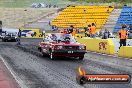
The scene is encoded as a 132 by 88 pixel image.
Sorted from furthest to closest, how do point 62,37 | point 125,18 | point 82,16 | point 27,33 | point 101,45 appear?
point 82,16 → point 125,18 → point 27,33 → point 101,45 → point 62,37

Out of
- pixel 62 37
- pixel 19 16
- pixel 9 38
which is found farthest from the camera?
pixel 19 16

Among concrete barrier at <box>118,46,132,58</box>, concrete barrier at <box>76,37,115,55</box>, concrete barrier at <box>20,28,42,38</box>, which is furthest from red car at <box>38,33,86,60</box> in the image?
concrete barrier at <box>20,28,42,38</box>

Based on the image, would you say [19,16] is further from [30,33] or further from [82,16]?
[30,33]

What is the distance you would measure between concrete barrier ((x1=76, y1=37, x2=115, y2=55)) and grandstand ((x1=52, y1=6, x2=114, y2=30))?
92.7ft

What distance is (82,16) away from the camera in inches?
2405

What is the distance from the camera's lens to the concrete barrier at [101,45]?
24.2 meters

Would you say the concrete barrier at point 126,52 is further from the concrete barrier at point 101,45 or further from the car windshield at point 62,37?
the car windshield at point 62,37

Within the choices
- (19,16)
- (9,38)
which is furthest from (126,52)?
(19,16)

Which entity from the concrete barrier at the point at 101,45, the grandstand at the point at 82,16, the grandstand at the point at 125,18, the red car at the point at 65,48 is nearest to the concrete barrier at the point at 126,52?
the concrete barrier at the point at 101,45

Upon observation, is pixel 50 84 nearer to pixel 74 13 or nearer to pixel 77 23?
pixel 77 23

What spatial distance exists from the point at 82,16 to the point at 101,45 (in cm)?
3579

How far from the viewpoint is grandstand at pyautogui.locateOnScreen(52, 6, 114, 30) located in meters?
58.2

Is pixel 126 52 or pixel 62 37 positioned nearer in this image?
pixel 62 37

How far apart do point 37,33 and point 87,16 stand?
392 inches
